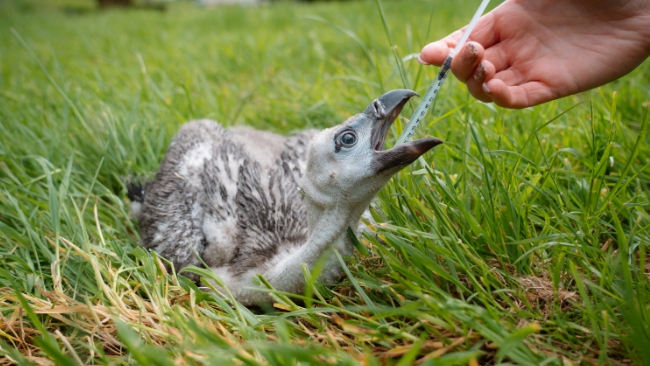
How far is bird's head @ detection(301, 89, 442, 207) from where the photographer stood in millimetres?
1659

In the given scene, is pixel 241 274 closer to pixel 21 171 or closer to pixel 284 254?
pixel 284 254

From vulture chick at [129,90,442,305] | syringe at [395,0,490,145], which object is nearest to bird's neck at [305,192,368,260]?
vulture chick at [129,90,442,305]

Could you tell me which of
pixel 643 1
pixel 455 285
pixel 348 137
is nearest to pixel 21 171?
pixel 348 137

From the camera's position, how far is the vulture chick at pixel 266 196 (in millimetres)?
1708

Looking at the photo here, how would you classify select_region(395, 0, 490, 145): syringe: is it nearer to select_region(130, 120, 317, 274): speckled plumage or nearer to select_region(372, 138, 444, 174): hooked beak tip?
select_region(372, 138, 444, 174): hooked beak tip

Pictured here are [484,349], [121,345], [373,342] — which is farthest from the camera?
[121,345]

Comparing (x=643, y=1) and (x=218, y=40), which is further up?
(x=218, y=40)

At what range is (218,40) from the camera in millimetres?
6297

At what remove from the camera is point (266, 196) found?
2.40 meters

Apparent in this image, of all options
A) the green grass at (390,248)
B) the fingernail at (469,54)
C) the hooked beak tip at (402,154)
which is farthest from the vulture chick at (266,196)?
the fingernail at (469,54)

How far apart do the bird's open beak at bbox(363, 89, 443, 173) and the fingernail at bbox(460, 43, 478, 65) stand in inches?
10.4

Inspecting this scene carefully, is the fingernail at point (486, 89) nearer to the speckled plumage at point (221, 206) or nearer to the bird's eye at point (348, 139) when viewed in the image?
the bird's eye at point (348, 139)

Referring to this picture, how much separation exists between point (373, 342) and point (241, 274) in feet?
2.76

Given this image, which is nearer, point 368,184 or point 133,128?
point 368,184
